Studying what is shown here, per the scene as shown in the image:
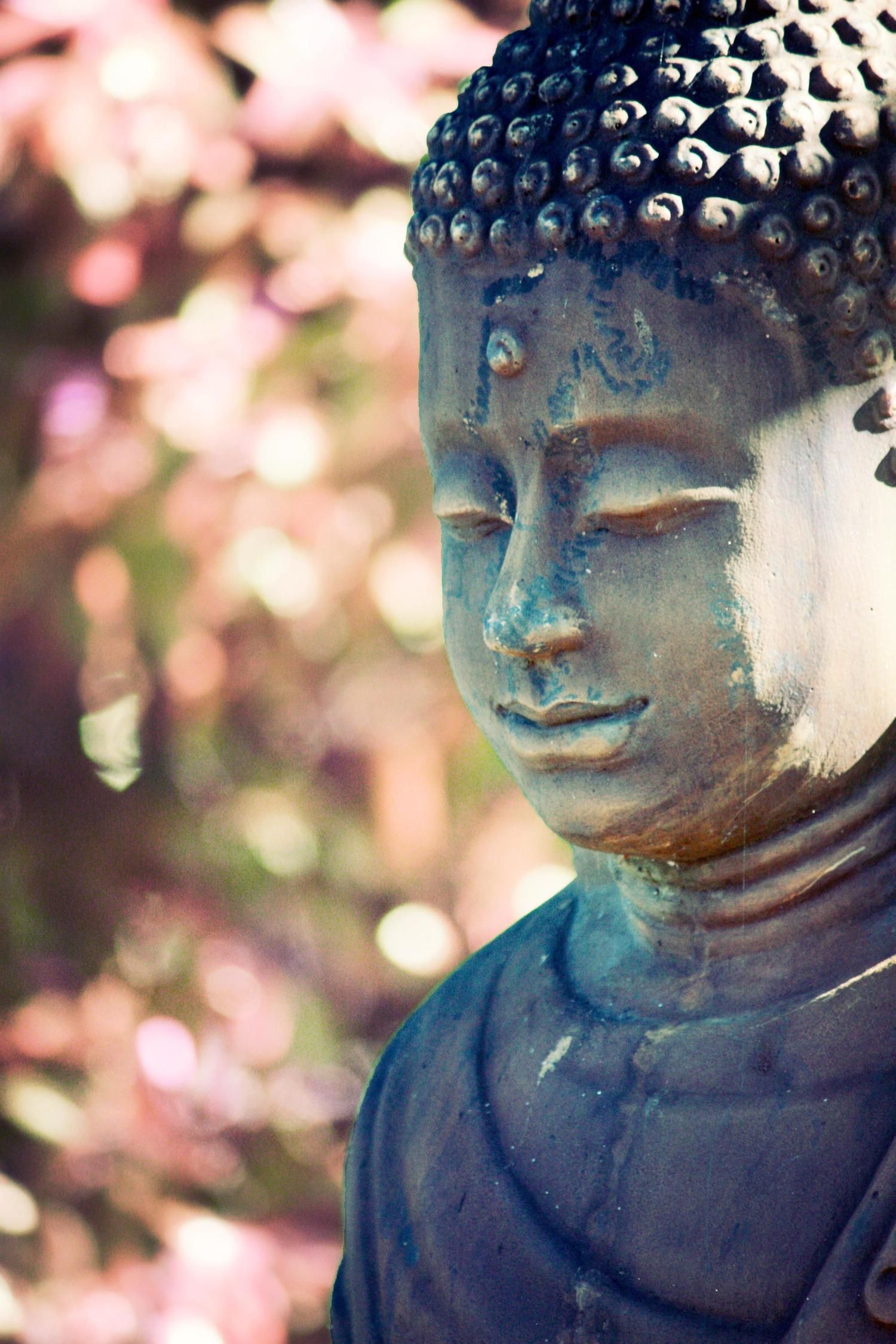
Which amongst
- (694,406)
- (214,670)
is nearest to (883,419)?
(694,406)

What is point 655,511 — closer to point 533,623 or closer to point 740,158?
point 533,623

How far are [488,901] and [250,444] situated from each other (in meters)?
0.85

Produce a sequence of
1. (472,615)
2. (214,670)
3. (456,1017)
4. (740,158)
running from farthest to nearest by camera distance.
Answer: (214,670)
(456,1017)
(472,615)
(740,158)

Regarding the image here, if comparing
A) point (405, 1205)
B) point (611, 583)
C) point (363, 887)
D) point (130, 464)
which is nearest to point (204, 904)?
point (363, 887)

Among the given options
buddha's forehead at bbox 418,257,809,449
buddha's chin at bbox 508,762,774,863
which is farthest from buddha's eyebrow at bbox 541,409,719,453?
buddha's chin at bbox 508,762,774,863

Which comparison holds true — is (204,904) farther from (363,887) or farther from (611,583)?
(611,583)

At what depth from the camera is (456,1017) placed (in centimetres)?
136

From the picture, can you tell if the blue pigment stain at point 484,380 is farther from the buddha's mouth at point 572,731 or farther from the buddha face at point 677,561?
the buddha's mouth at point 572,731

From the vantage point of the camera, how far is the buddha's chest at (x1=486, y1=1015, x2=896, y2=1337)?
104cm

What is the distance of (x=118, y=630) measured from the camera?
275 cm

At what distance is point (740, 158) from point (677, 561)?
0.26 meters

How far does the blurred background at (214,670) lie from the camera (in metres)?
2.54

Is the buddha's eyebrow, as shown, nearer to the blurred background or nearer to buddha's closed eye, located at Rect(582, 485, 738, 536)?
buddha's closed eye, located at Rect(582, 485, 738, 536)

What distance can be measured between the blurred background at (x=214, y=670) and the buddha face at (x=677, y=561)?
58.4 inches
